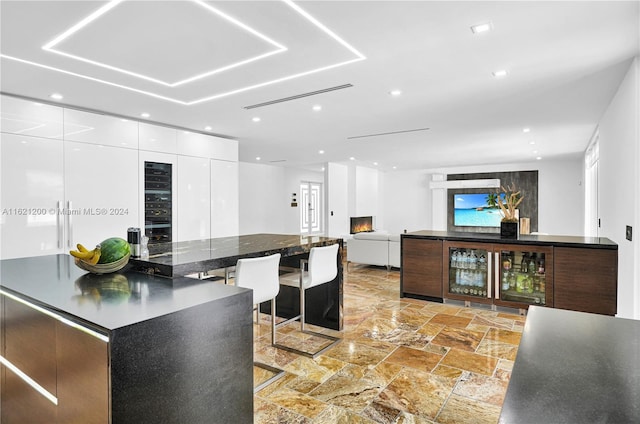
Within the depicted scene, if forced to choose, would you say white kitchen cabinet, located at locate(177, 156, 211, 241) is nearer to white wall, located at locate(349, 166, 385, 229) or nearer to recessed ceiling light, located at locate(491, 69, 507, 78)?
recessed ceiling light, located at locate(491, 69, 507, 78)

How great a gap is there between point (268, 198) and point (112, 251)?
8.39 meters

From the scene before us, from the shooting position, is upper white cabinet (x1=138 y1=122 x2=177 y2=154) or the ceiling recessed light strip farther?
upper white cabinet (x1=138 y1=122 x2=177 y2=154)

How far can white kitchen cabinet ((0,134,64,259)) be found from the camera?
370cm

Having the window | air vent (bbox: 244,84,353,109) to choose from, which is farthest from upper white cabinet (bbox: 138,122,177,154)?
the window

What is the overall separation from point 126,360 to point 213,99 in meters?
3.18

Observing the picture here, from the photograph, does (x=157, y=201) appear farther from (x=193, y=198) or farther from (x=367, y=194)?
(x=367, y=194)

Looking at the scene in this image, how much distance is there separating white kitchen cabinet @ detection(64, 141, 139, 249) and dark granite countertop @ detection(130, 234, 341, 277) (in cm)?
197

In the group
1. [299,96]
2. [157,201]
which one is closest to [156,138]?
[157,201]

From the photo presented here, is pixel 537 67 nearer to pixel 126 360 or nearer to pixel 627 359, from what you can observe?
pixel 627 359

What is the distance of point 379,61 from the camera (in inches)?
116

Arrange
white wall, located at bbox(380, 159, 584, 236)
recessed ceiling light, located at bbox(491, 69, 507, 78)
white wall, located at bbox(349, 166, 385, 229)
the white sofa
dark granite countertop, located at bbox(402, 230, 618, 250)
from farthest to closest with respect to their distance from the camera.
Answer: white wall, located at bbox(349, 166, 385, 229), white wall, located at bbox(380, 159, 584, 236), the white sofa, dark granite countertop, located at bbox(402, 230, 618, 250), recessed ceiling light, located at bbox(491, 69, 507, 78)

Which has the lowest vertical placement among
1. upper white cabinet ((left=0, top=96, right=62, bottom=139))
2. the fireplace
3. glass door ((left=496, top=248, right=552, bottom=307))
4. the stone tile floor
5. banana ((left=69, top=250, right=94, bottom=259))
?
the stone tile floor

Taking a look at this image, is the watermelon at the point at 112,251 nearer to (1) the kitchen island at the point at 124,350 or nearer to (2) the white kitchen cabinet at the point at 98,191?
(1) the kitchen island at the point at 124,350

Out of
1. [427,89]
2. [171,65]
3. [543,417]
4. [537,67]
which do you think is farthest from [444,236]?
[543,417]
